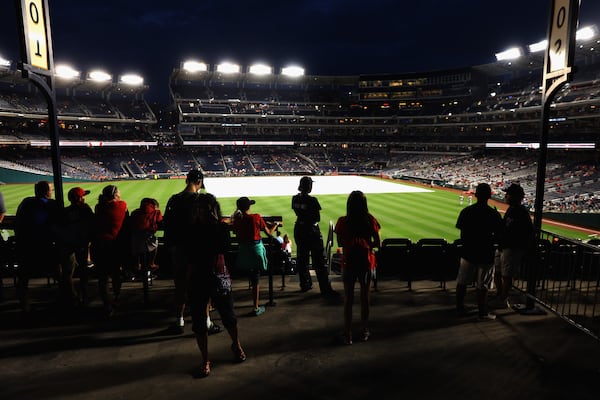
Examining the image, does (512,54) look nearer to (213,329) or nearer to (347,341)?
(347,341)

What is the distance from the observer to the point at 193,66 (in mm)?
75188

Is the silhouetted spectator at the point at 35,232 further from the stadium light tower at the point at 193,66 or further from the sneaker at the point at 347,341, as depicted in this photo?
the stadium light tower at the point at 193,66

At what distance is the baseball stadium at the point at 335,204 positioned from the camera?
14.2 ft

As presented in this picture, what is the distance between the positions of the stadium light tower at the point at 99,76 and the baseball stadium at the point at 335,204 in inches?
10.8

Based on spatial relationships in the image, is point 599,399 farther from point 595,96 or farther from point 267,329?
point 595,96

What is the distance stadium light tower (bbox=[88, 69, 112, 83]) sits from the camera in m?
65.9

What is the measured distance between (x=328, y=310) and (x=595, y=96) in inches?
2216

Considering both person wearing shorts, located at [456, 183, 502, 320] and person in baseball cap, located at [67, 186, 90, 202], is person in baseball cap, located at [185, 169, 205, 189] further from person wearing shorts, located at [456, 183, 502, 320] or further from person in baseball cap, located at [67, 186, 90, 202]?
person wearing shorts, located at [456, 183, 502, 320]

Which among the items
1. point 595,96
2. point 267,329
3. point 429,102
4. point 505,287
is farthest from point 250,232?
point 429,102

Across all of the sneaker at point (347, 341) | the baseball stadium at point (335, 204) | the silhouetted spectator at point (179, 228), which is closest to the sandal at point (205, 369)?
the baseball stadium at point (335, 204)

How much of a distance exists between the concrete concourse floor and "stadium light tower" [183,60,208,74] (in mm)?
76855

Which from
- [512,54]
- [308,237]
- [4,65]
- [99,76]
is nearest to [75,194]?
[308,237]

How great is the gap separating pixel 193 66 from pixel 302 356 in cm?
8041

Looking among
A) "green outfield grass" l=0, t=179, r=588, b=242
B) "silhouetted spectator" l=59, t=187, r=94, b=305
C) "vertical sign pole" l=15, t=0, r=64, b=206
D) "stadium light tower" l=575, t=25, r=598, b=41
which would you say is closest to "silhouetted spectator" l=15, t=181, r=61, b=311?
"silhouetted spectator" l=59, t=187, r=94, b=305
